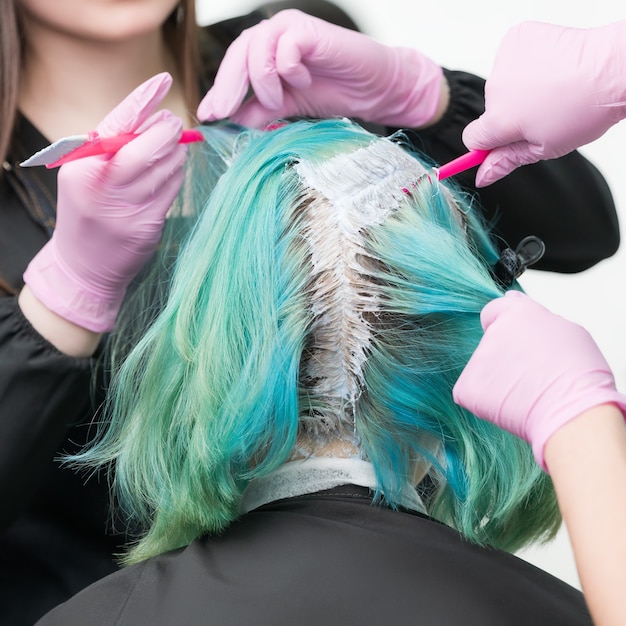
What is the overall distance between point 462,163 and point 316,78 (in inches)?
14.5

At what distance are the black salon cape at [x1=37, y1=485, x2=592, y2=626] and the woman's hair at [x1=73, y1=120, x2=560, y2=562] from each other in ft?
0.13

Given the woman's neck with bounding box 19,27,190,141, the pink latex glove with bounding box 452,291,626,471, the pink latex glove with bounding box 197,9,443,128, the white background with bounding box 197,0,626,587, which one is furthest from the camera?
the white background with bounding box 197,0,626,587

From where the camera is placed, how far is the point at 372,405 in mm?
884

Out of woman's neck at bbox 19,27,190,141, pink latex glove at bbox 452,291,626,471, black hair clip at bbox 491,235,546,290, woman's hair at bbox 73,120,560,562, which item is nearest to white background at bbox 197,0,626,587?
woman's neck at bbox 19,27,190,141

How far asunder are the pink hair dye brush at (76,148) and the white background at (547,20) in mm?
1131

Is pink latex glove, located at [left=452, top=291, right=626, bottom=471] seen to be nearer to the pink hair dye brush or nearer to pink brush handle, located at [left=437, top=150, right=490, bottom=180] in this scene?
pink brush handle, located at [left=437, top=150, right=490, bottom=180]

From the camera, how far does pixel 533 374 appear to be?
29.3 inches

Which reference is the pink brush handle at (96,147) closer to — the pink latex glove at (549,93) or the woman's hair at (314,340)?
the woman's hair at (314,340)

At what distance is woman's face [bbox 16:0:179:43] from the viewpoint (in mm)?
1218

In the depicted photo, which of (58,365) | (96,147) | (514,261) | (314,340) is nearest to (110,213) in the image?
(96,147)

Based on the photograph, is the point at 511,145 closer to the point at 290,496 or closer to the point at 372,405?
the point at 372,405

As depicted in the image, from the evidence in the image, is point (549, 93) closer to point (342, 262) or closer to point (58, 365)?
point (342, 262)

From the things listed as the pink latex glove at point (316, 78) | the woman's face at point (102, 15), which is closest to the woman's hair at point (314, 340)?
the pink latex glove at point (316, 78)

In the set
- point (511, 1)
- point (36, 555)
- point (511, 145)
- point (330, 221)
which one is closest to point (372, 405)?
point (330, 221)
